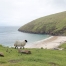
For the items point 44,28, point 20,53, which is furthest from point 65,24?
point 20,53

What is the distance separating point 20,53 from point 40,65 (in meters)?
7.99

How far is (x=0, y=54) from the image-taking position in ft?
77.5

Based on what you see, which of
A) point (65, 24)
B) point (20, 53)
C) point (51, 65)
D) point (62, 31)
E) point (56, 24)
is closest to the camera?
point (51, 65)

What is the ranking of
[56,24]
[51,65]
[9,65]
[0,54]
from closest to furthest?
1. [9,65]
2. [51,65]
3. [0,54]
4. [56,24]

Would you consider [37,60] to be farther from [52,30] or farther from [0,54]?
[52,30]

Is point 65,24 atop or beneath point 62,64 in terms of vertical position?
atop

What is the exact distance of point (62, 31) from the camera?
159375 mm

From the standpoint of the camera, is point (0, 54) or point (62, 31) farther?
point (62, 31)

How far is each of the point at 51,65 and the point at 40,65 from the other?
1.47 meters

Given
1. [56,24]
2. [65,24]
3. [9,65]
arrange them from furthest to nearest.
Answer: [56,24] < [65,24] < [9,65]

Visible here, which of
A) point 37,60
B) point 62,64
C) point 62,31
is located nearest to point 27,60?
point 37,60

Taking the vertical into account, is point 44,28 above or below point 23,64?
above

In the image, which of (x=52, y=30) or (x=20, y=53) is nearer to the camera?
(x=20, y=53)

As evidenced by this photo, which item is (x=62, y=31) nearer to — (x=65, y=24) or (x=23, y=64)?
(x=65, y=24)
